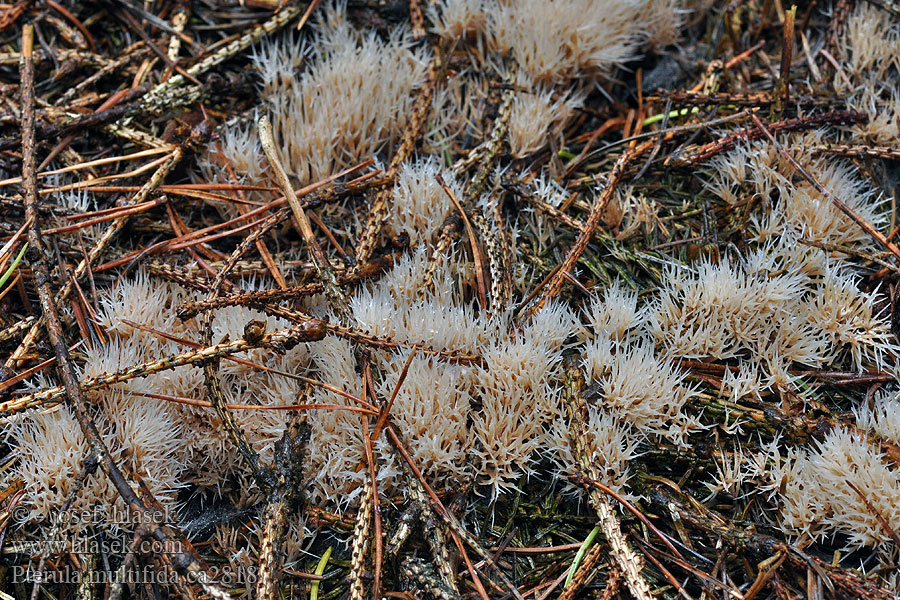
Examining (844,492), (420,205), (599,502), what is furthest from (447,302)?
(844,492)

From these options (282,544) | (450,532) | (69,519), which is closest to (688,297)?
(450,532)

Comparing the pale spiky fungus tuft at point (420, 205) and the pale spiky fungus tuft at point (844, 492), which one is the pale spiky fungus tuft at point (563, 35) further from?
the pale spiky fungus tuft at point (844, 492)

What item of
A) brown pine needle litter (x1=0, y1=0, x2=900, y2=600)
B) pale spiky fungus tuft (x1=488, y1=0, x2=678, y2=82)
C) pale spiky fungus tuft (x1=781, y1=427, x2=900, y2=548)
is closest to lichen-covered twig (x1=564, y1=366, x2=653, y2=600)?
brown pine needle litter (x1=0, y1=0, x2=900, y2=600)

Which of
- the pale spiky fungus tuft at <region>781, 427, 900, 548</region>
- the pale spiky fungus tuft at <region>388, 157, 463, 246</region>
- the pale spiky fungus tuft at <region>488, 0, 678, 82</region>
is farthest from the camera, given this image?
the pale spiky fungus tuft at <region>488, 0, 678, 82</region>

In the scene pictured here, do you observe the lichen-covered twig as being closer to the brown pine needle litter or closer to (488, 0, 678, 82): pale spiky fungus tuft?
the brown pine needle litter

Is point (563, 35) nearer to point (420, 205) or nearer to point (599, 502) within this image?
point (420, 205)

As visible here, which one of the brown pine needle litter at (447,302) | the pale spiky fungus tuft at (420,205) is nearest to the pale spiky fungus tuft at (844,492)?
the brown pine needle litter at (447,302)

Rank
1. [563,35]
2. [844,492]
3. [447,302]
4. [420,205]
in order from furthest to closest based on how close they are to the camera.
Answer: [563,35] < [420,205] < [447,302] < [844,492]

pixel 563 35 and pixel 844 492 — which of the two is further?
pixel 563 35
